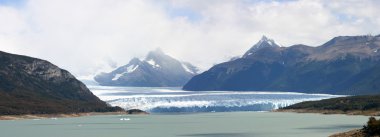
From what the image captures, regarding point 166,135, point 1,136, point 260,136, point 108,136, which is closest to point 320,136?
point 260,136

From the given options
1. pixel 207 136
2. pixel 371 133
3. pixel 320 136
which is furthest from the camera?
pixel 207 136

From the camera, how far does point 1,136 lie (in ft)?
348

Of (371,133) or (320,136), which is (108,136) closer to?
(320,136)

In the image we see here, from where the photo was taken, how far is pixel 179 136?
10331cm

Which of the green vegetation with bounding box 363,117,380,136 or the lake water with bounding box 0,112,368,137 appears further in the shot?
the lake water with bounding box 0,112,368,137

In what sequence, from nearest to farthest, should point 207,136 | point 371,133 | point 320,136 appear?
1. point 371,133
2. point 320,136
3. point 207,136

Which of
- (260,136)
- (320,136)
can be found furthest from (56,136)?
(320,136)

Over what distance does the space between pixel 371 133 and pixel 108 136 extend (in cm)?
4210

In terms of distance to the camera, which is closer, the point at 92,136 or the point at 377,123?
the point at 377,123

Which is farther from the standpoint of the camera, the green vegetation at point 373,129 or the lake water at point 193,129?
the lake water at point 193,129

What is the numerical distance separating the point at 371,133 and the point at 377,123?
2.22 meters

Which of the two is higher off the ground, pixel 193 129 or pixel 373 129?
pixel 373 129

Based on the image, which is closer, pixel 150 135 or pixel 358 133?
pixel 358 133

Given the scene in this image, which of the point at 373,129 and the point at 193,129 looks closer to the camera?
the point at 373,129
